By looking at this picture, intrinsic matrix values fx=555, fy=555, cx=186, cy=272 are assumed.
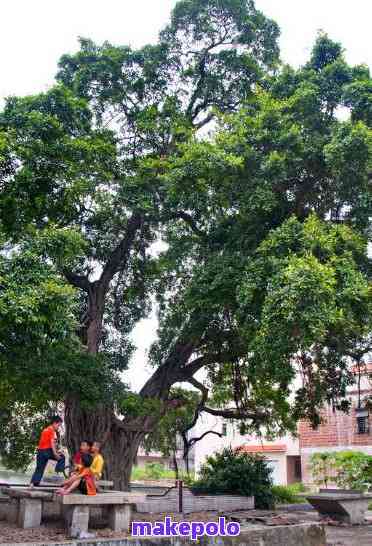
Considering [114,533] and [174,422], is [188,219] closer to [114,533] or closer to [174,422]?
[114,533]

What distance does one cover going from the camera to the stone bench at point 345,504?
445 inches

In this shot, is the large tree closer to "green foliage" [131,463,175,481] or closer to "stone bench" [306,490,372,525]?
"stone bench" [306,490,372,525]

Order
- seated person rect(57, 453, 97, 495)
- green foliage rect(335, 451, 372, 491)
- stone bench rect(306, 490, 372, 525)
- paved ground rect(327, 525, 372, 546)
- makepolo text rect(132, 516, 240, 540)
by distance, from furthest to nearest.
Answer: green foliage rect(335, 451, 372, 491), stone bench rect(306, 490, 372, 525), paved ground rect(327, 525, 372, 546), makepolo text rect(132, 516, 240, 540), seated person rect(57, 453, 97, 495)

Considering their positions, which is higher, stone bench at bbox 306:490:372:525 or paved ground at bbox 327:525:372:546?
stone bench at bbox 306:490:372:525

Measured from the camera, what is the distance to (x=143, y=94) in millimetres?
13797

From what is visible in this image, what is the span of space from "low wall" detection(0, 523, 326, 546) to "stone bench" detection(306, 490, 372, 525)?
2.88 meters

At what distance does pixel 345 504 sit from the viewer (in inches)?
448

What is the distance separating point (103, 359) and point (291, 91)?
6815 millimetres

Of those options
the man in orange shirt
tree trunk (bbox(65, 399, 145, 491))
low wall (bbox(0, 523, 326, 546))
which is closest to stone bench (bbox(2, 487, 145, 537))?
the man in orange shirt

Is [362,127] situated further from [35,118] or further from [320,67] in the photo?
[35,118]

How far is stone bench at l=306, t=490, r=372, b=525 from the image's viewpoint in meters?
11.3

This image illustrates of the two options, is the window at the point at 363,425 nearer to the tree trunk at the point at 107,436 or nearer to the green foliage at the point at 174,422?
the green foliage at the point at 174,422

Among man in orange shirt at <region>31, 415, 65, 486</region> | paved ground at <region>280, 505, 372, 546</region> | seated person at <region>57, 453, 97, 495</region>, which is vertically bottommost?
paved ground at <region>280, 505, 372, 546</region>

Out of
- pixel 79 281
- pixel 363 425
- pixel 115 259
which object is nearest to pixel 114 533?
pixel 79 281
